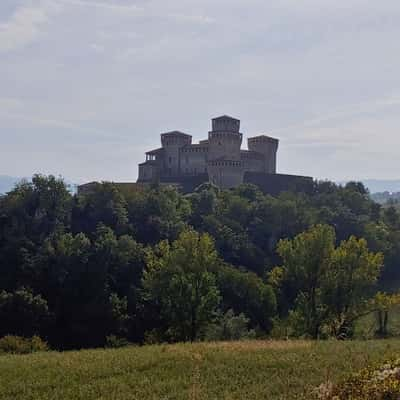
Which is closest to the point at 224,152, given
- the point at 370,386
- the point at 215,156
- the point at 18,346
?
the point at 215,156

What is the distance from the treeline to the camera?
2453 centimetres

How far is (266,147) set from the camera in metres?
69.9

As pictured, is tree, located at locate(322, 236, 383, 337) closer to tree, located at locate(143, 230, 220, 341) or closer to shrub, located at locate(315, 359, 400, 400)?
tree, located at locate(143, 230, 220, 341)

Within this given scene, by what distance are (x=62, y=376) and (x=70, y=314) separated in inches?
1017

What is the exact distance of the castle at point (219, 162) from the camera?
213 ft

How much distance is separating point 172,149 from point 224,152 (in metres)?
7.42

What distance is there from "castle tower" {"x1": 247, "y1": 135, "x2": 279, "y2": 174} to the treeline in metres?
7.30

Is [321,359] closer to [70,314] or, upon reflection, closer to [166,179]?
[70,314]

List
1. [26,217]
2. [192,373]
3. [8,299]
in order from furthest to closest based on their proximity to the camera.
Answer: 1. [26,217]
2. [8,299]
3. [192,373]

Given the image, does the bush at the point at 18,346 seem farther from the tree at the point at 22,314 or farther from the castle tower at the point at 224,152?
the castle tower at the point at 224,152

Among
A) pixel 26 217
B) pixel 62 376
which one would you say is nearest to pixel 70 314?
pixel 26 217

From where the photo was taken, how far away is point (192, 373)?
38.5 ft

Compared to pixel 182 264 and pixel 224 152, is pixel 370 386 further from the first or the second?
pixel 224 152

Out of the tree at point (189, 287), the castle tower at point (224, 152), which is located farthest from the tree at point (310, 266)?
the castle tower at point (224, 152)
